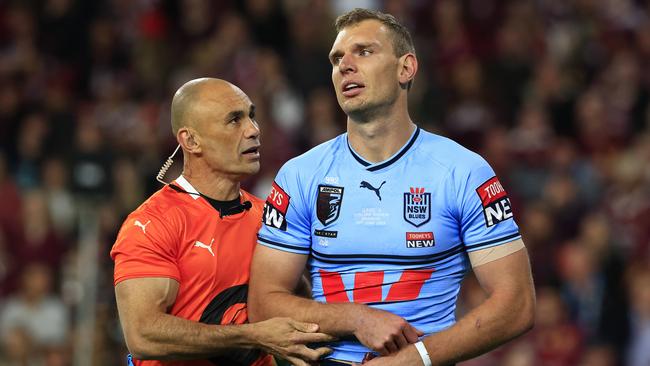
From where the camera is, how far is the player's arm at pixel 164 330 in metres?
5.41

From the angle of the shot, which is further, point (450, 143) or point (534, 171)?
point (534, 171)

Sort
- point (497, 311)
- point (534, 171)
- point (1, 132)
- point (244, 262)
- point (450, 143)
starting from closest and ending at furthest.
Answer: point (497, 311)
point (450, 143)
point (244, 262)
point (534, 171)
point (1, 132)

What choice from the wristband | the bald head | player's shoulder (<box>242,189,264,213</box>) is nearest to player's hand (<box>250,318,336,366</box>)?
the wristband

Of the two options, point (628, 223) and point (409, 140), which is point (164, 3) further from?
point (409, 140)

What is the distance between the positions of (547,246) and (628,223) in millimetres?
980

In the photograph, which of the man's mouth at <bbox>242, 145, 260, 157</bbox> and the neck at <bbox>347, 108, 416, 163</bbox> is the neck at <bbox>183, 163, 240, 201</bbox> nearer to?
the man's mouth at <bbox>242, 145, 260, 157</bbox>

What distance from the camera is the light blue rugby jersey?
201 inches

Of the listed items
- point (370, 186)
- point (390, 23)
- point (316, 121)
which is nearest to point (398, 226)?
point (370, 186)

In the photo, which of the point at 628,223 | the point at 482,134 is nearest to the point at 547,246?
the point at 628,223

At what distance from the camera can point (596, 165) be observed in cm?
1208

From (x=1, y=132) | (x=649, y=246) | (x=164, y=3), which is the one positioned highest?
(x=164, y=3)

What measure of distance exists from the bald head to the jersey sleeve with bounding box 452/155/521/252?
4.90 ft

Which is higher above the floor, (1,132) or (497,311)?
(1,132)

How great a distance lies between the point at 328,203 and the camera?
5250 mm
